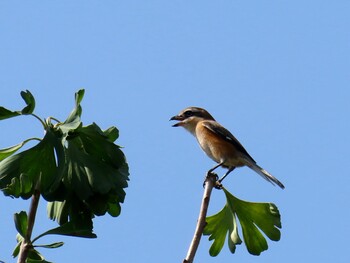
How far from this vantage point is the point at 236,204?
513cm

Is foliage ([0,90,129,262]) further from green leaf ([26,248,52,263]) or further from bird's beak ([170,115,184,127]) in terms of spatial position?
bird's beak ([170,115,184,127])

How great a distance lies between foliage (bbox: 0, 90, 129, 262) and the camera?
4.05m

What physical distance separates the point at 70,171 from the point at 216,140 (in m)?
5.32

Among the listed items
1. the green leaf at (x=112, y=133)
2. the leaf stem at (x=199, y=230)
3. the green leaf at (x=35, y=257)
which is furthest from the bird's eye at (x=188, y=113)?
the green leaf at (x=35, y=257)

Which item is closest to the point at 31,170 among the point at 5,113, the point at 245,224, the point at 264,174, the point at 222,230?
the point at 5,113

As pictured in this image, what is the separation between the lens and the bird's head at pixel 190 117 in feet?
32.2

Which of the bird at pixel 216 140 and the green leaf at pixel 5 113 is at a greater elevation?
the bird at pixel 216 140

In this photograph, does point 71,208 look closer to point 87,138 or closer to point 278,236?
point 87,138

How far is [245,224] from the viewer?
5.12m

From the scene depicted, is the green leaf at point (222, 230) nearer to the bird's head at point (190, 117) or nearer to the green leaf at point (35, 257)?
the green leaf at point (35, 257)

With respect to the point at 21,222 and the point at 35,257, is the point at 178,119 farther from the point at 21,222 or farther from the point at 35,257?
the point at 21,222

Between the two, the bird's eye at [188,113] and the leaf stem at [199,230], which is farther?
the bird's eye at [188,113]

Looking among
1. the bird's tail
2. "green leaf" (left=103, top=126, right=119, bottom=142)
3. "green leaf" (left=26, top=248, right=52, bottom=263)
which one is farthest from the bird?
Answer: "green leaf" (left=26, top=248, right=52, bottom=263)

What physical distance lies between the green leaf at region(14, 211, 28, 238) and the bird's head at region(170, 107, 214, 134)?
6096mm
